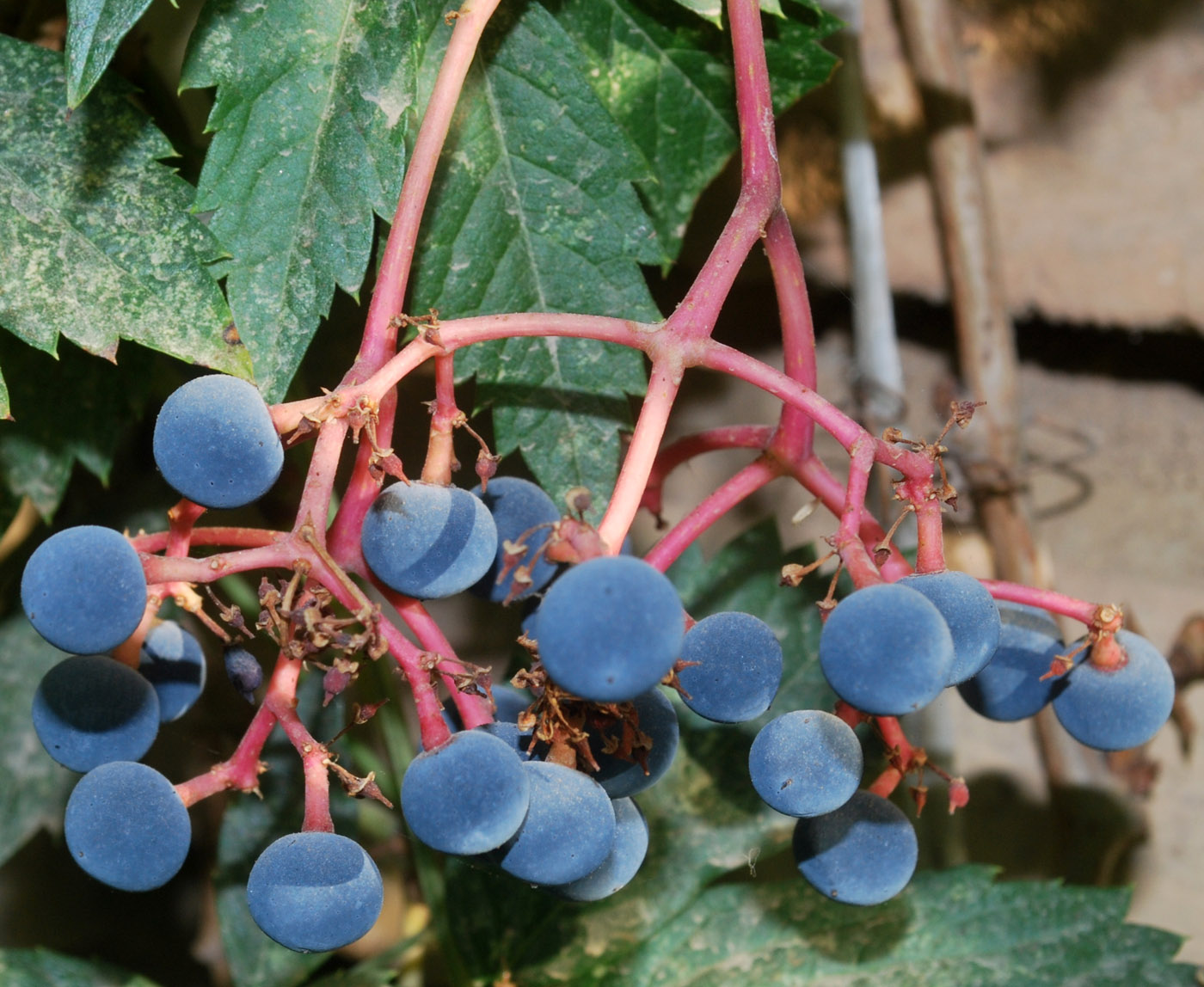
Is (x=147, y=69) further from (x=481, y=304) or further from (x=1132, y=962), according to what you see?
(x=1132, y=962)

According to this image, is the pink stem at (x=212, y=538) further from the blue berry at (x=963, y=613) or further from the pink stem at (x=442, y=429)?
the blue berry at (x=963, y=613)

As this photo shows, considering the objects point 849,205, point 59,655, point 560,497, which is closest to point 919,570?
point 560,497

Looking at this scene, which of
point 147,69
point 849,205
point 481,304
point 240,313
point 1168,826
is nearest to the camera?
point 240,313

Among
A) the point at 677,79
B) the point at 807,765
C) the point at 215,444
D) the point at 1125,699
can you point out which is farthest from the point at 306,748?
the point at 677,79

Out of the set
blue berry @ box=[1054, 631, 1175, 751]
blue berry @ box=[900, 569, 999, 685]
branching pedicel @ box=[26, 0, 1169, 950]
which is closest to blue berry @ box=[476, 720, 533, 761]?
branching pedicel @ box=[26, 0, 1169, 950]

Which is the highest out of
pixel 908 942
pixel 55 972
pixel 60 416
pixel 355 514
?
pixel 355 514

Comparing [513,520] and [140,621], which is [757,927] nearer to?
[513,520]
